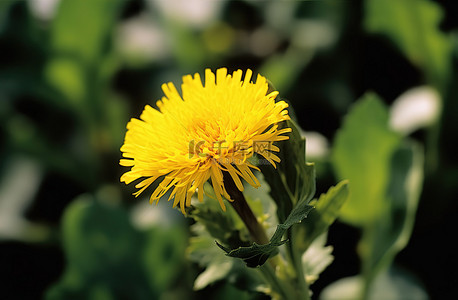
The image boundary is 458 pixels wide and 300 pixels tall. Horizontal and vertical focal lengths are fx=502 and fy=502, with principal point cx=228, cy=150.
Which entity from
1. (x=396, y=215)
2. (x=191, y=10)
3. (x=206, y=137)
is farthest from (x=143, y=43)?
(x=206, y=137)

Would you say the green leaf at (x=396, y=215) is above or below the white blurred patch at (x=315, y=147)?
below

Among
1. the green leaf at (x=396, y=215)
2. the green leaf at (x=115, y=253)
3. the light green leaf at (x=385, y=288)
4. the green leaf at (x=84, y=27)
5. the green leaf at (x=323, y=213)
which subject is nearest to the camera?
the green leaf at (x=323, y=213)

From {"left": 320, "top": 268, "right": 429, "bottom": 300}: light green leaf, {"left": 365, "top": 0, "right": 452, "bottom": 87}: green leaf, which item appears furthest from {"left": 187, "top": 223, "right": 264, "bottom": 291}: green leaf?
{"left": 365, "top": 0, "right": 452, "bottom": 87}: green leaf

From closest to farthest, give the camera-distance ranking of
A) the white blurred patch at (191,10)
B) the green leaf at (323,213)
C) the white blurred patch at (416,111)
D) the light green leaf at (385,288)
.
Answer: the green leaf at (323,213) → the light green leaf at (385,288) → the white blurred patch at (416,111) → the white blurred patch at (191,10)

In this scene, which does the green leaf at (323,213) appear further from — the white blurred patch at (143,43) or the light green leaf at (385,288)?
the white blurred patch at (143,43)

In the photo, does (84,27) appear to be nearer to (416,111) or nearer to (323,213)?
(416,111)

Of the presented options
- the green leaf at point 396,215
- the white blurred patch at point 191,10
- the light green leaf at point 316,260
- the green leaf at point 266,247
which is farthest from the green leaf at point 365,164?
the white blurred patch at point 191,10

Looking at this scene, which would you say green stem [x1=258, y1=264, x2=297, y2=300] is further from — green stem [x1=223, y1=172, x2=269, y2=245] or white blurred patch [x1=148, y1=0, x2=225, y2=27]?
white blurred patch [x1=148, y1=0, x2=225, y2=27]
